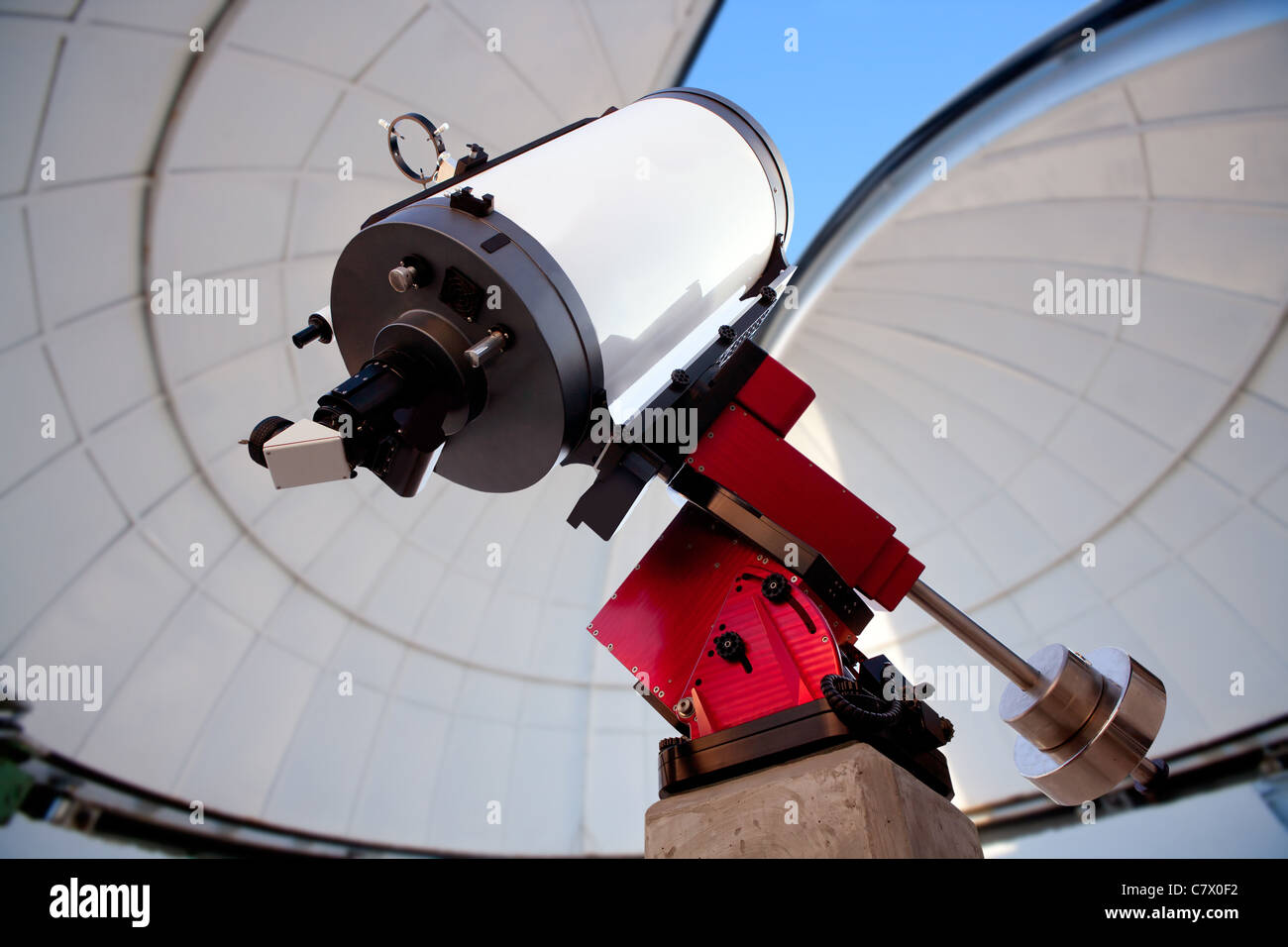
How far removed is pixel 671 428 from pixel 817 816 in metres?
1.21

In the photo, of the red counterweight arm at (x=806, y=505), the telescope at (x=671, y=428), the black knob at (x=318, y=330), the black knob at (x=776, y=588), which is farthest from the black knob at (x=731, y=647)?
the black knob at (x=318, y=330)

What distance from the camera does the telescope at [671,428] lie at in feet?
6.22

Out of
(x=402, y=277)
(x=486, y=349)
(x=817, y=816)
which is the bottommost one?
(x=817, y=816)

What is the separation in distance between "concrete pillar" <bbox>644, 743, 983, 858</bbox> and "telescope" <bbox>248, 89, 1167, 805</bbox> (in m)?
0.11

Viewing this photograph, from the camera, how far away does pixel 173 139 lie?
4598 millimetres

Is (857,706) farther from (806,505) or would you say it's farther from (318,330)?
(318,330)

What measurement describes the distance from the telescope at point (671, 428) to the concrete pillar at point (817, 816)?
11 cm

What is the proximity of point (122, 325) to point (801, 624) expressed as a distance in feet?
17.2

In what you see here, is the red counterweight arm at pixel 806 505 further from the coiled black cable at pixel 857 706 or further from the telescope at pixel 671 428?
the coiled black cable at pixel 857 706

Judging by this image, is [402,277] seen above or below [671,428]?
above

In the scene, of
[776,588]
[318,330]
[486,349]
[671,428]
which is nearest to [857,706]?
[776,588]

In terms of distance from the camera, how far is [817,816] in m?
1.75

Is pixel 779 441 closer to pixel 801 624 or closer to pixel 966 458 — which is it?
pixel 801 624
